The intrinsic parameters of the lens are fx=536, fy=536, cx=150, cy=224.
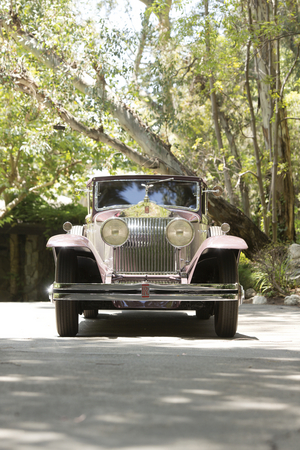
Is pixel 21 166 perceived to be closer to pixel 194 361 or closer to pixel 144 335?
pixel 144 335

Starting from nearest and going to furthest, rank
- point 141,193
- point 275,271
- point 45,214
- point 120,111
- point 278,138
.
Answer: point 141,193 → point 275,271 → point 120,111 → point 278,138 → point 45,214

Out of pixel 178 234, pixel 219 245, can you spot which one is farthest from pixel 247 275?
pixel 219 245

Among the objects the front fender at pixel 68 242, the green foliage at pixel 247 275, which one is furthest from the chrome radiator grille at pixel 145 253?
the green foliage at pixel 247 275

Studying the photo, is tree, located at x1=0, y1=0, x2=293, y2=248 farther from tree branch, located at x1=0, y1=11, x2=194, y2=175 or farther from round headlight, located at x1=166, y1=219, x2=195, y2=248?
round headlight, located at x1=166, y1=219, x2=195, y2=248

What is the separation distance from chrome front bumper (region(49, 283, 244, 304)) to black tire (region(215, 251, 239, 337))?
0.57ft

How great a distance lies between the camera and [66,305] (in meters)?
6.05

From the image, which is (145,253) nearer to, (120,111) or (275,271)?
(275,271)

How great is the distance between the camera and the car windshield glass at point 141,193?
24.0ft

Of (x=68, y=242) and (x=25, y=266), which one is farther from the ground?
(x=68, y=242)

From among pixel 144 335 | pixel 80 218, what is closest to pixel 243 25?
pixel 80 218

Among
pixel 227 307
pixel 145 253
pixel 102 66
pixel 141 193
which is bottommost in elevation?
pixel 227 307

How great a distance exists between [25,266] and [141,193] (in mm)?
12638

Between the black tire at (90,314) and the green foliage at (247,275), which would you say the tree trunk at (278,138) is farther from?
the black tire at (90,314)

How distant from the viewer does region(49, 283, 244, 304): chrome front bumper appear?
5844 millimetres
